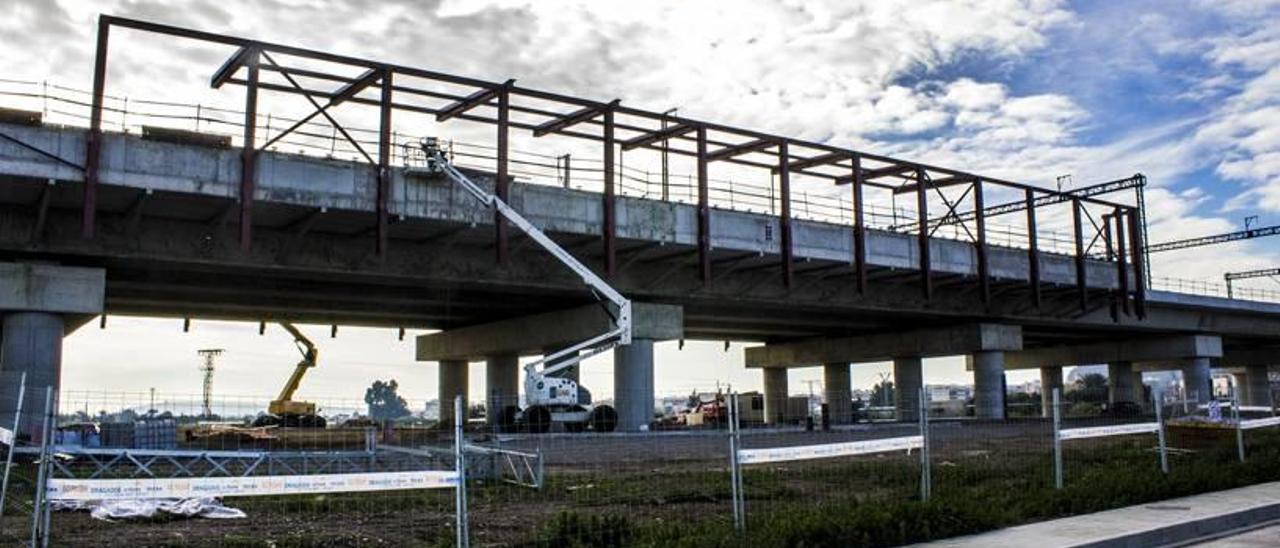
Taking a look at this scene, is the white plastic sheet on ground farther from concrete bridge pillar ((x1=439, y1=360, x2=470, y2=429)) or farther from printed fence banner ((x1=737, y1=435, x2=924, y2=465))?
concrete bridge pillar ((x1=439, y1=360, x2=470, y2=429))

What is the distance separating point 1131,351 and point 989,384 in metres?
19.5

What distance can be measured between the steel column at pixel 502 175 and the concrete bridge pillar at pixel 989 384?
29.1 meters

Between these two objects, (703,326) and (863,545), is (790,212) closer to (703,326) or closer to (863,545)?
(703,326)

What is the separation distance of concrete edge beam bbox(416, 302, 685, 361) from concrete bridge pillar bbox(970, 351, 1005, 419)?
19578 millimetres

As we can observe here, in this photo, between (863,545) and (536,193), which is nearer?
(863,545)

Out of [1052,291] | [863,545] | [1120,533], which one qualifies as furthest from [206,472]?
[1052,291]

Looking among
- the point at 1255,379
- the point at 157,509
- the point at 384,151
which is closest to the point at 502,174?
the point at 384,151

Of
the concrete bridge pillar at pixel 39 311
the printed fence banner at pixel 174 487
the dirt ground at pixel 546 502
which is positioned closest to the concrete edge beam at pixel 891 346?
the dirt ground at pixel 546 502

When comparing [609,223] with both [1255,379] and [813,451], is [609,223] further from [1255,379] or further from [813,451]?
[1255,379]

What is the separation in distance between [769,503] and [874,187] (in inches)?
1436

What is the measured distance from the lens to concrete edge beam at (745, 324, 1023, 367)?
167 ft

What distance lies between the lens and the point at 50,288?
27047 millimetres

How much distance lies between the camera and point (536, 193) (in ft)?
107

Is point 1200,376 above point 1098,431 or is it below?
above
